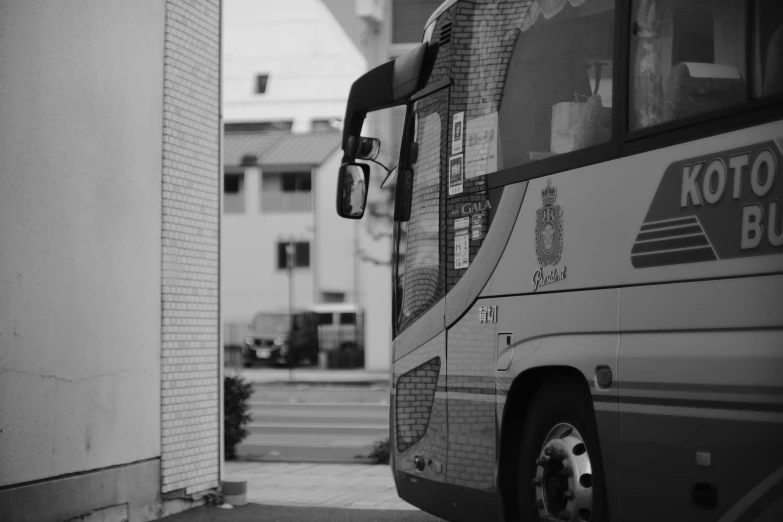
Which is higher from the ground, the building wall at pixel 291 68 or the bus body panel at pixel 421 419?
the building wall at pixel 291 68

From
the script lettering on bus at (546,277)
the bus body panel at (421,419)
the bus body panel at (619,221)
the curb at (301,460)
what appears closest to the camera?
the bus body panel at (619,221)

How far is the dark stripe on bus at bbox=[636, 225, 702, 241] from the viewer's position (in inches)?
187

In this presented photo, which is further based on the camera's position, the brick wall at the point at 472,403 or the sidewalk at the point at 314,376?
the sidewalk at the point at 314,376

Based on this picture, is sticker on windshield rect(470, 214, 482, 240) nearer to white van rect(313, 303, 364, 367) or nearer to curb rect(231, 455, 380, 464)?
curb rect(231, 455, 380, 464)

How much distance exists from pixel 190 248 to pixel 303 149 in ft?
154

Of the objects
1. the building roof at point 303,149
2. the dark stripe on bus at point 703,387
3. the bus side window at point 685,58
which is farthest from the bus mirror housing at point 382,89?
the building roof at point 303,149

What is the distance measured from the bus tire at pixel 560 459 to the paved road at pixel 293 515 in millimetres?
2722

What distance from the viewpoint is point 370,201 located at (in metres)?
38.0

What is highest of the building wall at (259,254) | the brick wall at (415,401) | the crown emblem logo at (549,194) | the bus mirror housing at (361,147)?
the building wall at (259,254)

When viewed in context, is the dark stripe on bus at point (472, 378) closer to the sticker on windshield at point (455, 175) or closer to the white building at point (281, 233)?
the sticker on windshield at point (455, 175)

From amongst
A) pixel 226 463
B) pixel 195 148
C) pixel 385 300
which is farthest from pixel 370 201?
pixel 195 148

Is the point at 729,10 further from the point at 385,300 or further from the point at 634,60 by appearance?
the point at 385,300

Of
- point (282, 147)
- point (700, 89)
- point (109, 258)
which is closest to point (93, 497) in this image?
point (109, 258)

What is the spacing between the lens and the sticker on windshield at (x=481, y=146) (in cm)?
657
